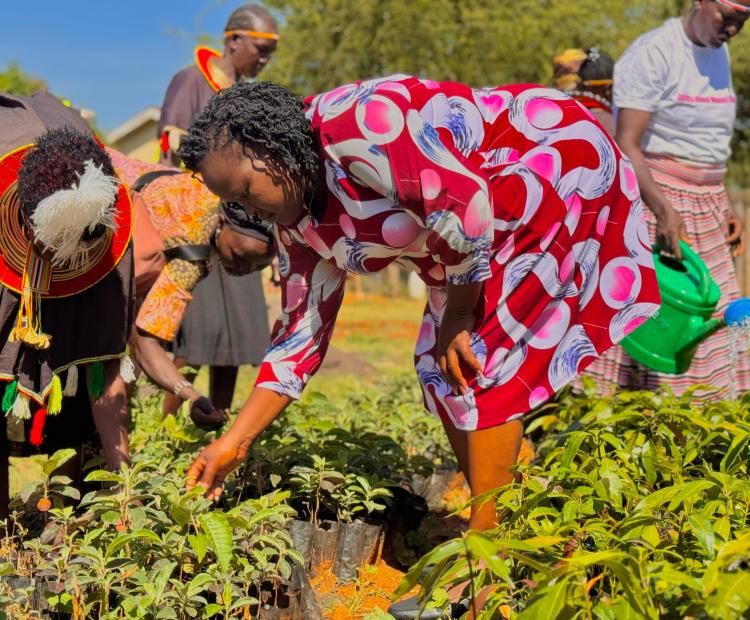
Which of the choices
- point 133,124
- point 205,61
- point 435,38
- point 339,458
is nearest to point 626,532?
point 339,458

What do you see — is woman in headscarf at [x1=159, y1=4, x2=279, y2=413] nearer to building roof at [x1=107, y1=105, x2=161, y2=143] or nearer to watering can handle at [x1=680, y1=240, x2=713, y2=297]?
watering can handle at [x1=680, y1=240, x2=713, y2=297]

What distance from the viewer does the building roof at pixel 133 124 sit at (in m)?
29.4

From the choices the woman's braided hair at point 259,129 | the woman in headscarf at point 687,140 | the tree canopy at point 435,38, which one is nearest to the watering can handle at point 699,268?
the woman in headscarf at point 687,140

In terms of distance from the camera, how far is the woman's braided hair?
2.43 meters

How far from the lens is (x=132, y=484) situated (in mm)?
2797

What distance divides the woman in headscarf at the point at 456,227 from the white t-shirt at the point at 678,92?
170cm

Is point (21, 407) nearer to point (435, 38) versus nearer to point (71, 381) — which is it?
point (71, 381)

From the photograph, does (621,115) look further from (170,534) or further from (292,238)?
(170,534)

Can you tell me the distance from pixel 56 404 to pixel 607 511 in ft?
5.32

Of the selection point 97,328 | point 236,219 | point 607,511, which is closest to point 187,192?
point 236,219

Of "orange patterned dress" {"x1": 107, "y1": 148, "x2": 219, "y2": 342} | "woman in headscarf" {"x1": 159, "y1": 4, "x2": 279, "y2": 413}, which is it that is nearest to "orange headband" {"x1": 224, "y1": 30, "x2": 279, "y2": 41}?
"woman in headscarf" {"x1": 159, "y1": 4, "x2": 279, "y2": 413}

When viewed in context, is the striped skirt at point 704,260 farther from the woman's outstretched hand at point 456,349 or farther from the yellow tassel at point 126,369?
the yellow tassel at point 126,369

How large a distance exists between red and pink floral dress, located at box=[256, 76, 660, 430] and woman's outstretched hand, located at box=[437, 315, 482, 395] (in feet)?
0.12

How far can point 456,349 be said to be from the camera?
275 cm
